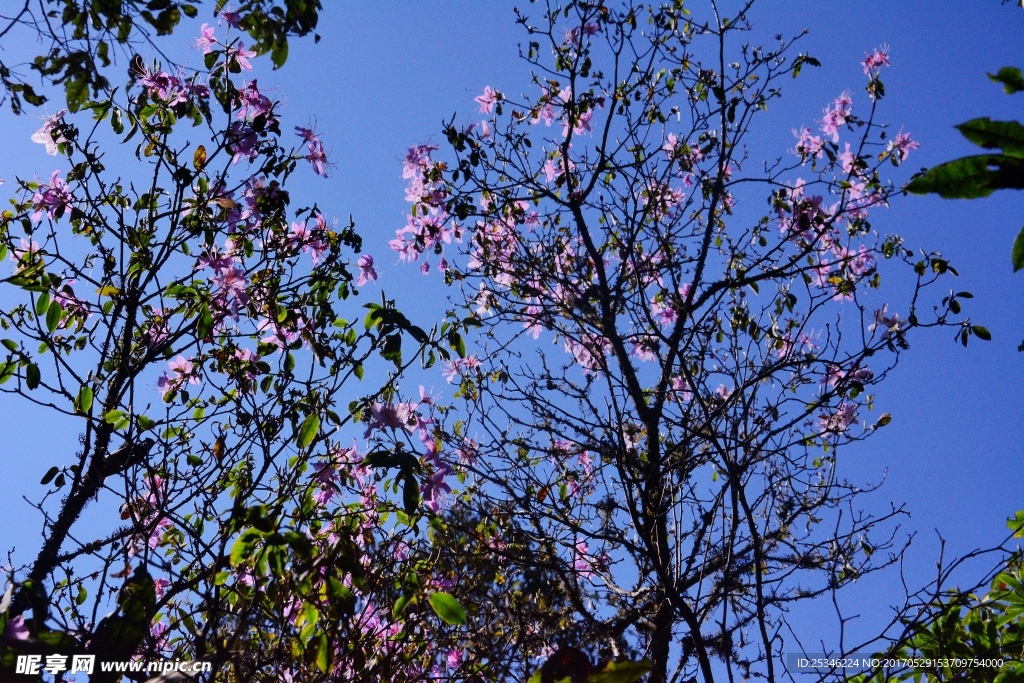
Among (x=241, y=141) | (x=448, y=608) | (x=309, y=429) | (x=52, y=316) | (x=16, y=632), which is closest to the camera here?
(x=448, y=608)

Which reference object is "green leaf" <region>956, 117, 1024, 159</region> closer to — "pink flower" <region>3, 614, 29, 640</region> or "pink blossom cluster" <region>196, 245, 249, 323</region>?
"pink flower" <region>3, 614, 29, 640</region>

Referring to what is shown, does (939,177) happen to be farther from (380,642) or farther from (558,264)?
(558,264)

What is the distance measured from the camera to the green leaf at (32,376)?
115 inches

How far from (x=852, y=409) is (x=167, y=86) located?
3.89 metres

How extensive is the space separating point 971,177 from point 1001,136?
6 centimetres

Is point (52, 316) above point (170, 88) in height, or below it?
below

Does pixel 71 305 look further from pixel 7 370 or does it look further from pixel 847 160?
pixel 847 160

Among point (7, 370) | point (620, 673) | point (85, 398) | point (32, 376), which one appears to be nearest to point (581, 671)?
point (620, 673)

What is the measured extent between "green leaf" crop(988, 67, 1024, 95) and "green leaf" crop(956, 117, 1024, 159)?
1.4 inches

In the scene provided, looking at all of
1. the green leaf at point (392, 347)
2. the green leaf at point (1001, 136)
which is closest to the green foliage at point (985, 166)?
the green leaf at point (1001, 136)

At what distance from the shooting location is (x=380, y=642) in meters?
3.00

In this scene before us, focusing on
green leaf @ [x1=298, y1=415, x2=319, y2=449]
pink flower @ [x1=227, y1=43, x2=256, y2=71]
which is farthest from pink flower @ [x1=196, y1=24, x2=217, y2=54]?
green leaf @ [x1=298, y1=415, x2=319, y2=449]

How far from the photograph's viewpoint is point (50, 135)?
3621 mm

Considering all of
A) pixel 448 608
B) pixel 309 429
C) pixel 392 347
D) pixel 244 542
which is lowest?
pixel 448 608
